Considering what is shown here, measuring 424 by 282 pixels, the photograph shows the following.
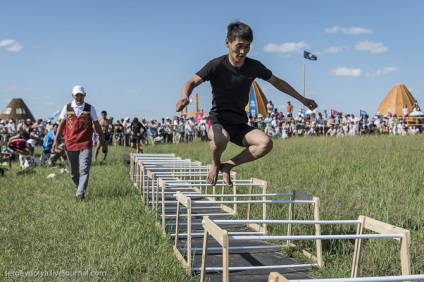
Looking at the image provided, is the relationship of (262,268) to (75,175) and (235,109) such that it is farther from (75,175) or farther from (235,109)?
(75,175)

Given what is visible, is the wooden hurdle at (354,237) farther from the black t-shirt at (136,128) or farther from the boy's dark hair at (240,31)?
the black t-shirt at (136,128)

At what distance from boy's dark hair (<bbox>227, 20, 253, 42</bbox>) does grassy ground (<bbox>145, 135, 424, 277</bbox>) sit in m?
2.54

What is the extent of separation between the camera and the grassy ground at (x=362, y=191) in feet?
16.3

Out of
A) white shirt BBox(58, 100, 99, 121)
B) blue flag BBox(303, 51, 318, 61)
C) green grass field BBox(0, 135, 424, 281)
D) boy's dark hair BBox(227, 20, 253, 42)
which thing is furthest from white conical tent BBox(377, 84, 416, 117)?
boy's dark hair BBox(227, 20, 253, 42)

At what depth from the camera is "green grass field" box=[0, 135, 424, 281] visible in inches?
183

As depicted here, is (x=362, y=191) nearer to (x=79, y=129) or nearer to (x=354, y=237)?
(x=354, y=237)

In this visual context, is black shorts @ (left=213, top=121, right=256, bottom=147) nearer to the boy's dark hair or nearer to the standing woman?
the boy's dark hair

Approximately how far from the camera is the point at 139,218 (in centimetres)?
673

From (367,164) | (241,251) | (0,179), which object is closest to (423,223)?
(241,251)

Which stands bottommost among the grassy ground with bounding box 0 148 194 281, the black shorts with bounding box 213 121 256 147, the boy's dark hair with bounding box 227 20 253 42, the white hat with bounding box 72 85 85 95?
the grassy ground with bounding box 0 148 194 281

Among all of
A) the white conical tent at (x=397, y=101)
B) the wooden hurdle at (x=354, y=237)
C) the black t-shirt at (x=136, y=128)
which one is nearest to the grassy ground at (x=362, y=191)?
the wooden hurdle at (x=354, y=237)

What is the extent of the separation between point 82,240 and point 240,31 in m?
2.98

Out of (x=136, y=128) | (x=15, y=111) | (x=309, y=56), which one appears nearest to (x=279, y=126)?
(x=309, y=56)

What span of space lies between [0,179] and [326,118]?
73.9 feet
